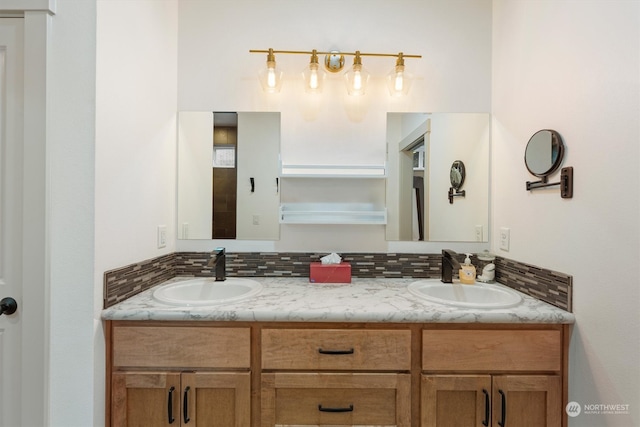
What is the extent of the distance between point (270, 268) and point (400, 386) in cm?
91

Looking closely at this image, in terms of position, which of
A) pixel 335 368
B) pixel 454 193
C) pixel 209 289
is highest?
pixel 454 193

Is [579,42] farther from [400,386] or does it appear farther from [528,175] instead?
[400,386]

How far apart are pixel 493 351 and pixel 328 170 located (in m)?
1.19

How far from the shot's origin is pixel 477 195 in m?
1.71

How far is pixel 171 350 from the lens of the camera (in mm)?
1136

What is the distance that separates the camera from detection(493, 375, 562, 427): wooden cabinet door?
112 centimetres

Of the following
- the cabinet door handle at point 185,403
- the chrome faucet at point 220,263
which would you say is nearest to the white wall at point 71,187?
the cabinet door handle at point 185,403

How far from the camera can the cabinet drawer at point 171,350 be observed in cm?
113

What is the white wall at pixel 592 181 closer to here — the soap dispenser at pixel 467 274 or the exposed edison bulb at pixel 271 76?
the soap dispenser at pixel 467 274

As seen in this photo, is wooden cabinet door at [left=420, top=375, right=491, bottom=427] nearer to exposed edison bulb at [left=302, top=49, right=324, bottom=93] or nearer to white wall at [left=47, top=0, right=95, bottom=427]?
white wall at [left=47, top=0, right=95, bottom=427]

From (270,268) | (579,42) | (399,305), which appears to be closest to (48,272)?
(270,268)

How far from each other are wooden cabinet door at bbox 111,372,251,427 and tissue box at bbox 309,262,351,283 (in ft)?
1.95

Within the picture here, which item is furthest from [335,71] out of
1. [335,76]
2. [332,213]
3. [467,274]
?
[467,274]

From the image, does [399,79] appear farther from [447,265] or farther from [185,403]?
[185,403]
